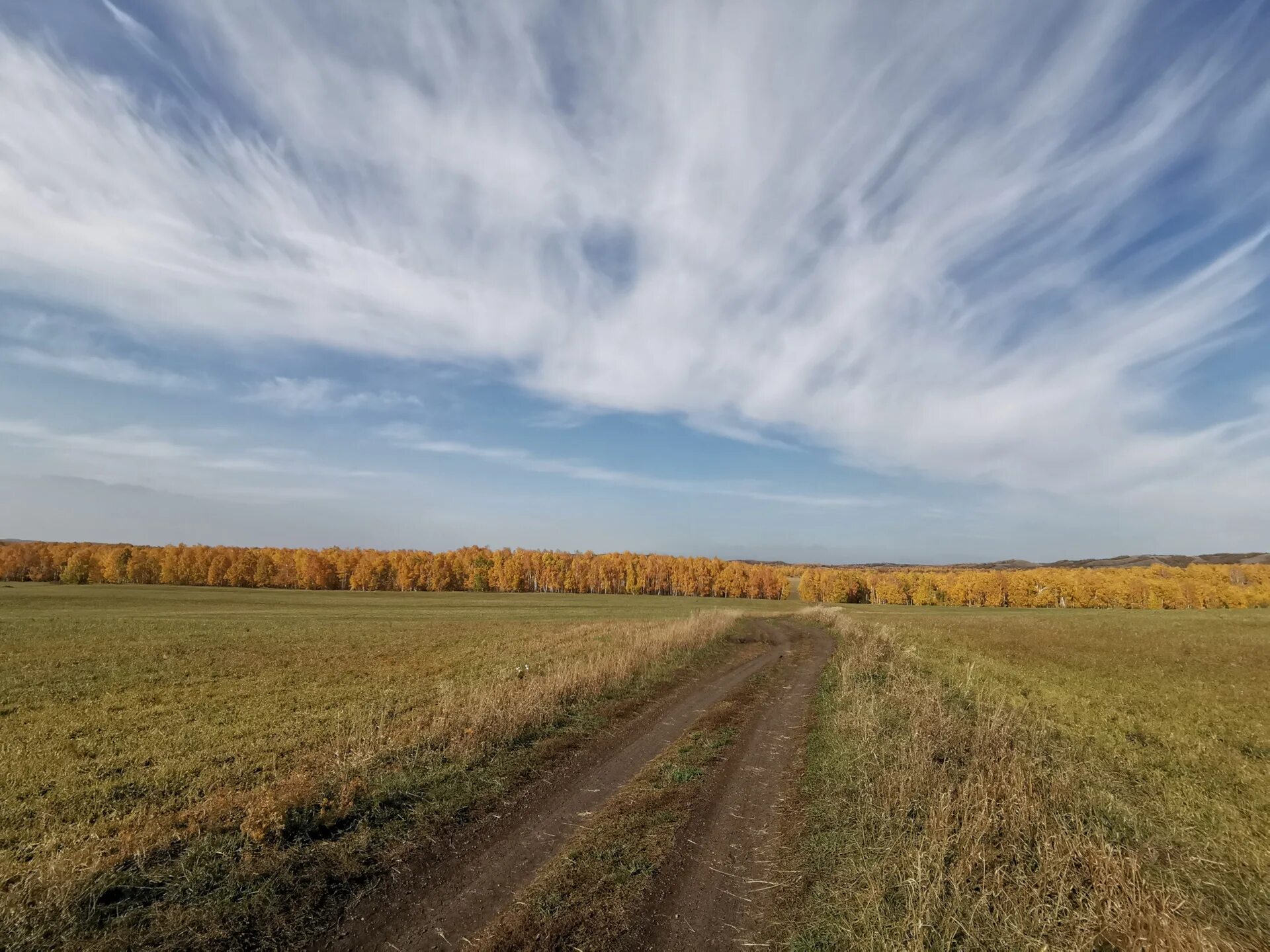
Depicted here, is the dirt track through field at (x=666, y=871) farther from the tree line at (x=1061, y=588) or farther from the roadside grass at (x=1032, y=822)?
the tree line at (x=1061, y=588)

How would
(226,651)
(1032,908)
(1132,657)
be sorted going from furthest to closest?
(1132,657), (226,651), (1032,908)

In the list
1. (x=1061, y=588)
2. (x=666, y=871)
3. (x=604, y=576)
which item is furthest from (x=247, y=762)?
(x=1061, y=588)

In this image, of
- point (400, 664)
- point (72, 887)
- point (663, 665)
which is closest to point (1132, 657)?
point (663, 665)

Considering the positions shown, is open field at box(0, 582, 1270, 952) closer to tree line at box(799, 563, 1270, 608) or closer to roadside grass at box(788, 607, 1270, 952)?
roadside grass at box(788, 607, 1270, 952)

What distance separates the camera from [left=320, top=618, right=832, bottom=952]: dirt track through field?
247 inches

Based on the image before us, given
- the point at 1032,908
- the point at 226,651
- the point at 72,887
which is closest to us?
the point at 1032,908

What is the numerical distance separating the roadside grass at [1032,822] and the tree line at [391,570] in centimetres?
14970

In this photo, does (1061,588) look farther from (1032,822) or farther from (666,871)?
(666,871)

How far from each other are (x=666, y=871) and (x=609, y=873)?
2.57ft

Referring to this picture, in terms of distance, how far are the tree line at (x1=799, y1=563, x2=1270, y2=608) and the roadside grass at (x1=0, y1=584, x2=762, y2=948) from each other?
5771 inches

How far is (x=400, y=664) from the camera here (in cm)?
2683

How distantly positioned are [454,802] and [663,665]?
14.9 metres

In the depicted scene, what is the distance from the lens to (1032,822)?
7.62m

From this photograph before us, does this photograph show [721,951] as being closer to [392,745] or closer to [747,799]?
[747,799]
